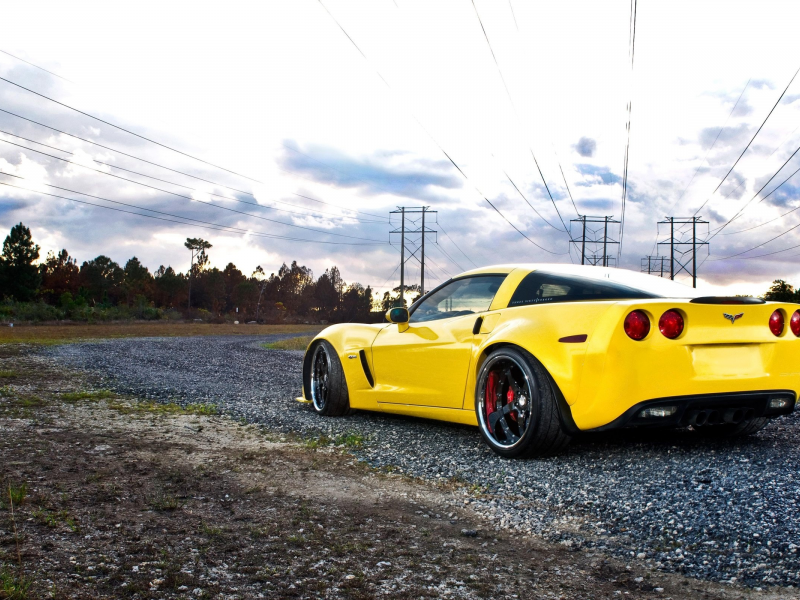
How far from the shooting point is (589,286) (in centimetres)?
425

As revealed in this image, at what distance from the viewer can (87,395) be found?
7.74m

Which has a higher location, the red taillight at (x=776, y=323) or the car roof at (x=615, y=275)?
the car roof at (x=615, y=275)

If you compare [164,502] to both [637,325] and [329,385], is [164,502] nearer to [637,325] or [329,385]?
[637,325]

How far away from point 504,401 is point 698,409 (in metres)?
1.18

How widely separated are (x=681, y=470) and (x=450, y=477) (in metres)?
1.33

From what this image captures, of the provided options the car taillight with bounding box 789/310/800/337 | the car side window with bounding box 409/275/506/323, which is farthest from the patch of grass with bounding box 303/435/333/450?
the car taillight with bounding box 789/310/800/337

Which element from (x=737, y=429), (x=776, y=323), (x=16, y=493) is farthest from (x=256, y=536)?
(x=737, y=429)

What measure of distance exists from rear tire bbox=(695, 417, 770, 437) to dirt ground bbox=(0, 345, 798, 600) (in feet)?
7.26

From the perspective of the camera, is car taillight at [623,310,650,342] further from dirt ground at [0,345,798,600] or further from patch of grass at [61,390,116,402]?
patch of grass at [61,390,116,402]

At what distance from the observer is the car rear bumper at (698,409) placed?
376 centimetres

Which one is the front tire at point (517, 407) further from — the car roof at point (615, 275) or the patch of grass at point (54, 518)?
the patch of grass at point (54, 518)

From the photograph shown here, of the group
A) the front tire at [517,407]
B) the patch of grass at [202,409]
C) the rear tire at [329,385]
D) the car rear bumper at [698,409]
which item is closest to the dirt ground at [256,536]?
the front tire at [517,407]

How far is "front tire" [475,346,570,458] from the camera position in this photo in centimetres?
399

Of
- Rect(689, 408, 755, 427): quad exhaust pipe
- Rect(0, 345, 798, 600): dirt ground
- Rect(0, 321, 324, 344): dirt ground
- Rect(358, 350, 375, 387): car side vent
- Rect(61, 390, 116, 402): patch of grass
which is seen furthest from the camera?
Rect(0, 321, 324, 344): dirt ground
